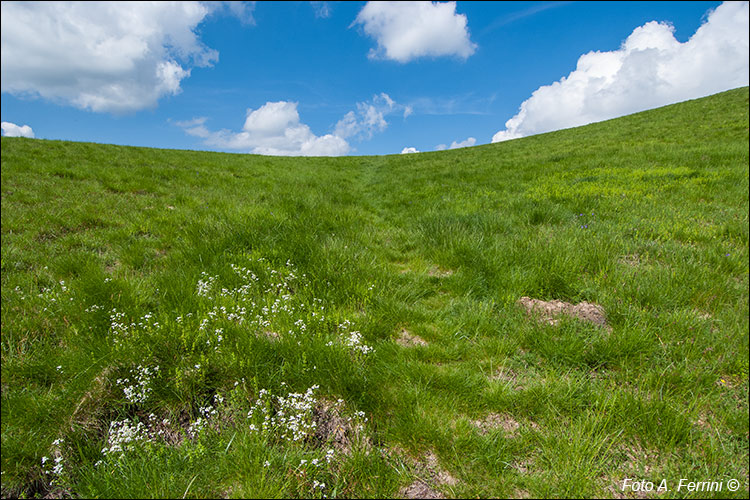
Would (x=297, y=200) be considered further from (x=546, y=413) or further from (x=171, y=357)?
(x=546, y=413)

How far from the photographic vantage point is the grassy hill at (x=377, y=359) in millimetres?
2080

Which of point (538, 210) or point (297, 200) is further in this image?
point (297, 200)

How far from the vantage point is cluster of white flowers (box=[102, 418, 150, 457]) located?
2203 mm

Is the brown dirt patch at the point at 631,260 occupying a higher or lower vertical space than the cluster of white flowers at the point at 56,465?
higher

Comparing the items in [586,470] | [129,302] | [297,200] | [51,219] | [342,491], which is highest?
[297,200]

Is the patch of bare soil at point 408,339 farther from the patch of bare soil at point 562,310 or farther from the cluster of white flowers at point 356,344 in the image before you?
the patch of bare soil at point 562,310

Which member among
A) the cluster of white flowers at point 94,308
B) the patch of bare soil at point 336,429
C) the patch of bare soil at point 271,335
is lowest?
the patch of bare soil at point 336,429

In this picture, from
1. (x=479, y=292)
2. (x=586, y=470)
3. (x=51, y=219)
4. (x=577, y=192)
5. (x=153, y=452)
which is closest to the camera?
(x=586, y=470)

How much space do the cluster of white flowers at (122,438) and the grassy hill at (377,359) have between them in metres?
0.02

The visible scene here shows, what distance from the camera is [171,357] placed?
119 inches

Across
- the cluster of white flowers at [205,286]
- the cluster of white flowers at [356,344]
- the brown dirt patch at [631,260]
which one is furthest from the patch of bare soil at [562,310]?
the cluster of white flowers at [205,286]

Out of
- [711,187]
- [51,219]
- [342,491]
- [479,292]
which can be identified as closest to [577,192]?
[711,187]

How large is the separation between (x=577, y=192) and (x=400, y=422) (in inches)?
342

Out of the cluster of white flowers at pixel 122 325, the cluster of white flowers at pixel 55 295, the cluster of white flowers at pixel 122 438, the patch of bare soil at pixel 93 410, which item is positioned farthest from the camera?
the cluster of white flowers at pixel 55 295
